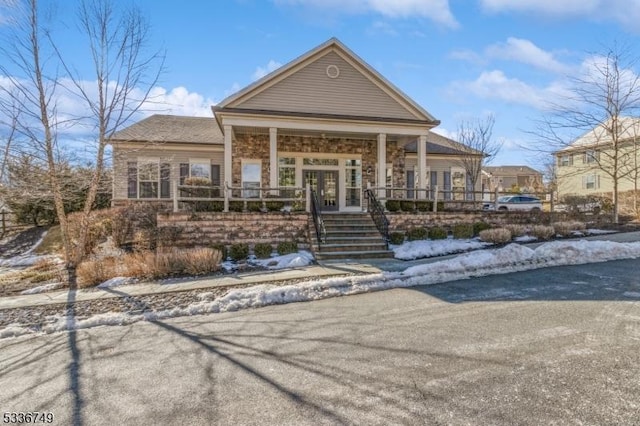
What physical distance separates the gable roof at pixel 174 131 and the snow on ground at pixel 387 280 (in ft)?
39.7

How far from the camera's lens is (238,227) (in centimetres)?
1231

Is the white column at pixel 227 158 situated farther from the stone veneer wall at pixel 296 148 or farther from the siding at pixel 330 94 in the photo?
the stone veneer wall at pixel 296 148

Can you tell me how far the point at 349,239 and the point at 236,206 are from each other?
167 inches

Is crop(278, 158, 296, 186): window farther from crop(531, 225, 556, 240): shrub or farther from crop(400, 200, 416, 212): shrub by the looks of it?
crop(531, 225, 556, 240): shrub

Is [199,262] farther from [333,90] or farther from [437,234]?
[333,90]

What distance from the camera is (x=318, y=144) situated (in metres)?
17.0

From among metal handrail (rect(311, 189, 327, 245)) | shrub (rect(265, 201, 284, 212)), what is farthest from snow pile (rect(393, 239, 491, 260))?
shrub (rect(265, 201, 284, 212))

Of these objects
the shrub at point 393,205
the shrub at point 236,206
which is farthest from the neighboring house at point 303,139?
the shrub at point 393,205

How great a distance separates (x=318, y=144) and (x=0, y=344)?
13.7 meters

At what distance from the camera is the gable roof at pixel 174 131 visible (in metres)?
18.0

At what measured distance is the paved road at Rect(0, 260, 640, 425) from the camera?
9.92 feet

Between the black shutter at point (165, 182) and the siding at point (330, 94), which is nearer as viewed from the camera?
the siding at point (330, 94)

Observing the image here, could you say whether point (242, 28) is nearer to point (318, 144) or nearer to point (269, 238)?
point (318, 144)

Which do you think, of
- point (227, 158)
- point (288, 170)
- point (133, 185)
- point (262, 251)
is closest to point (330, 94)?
point (288, 170)
